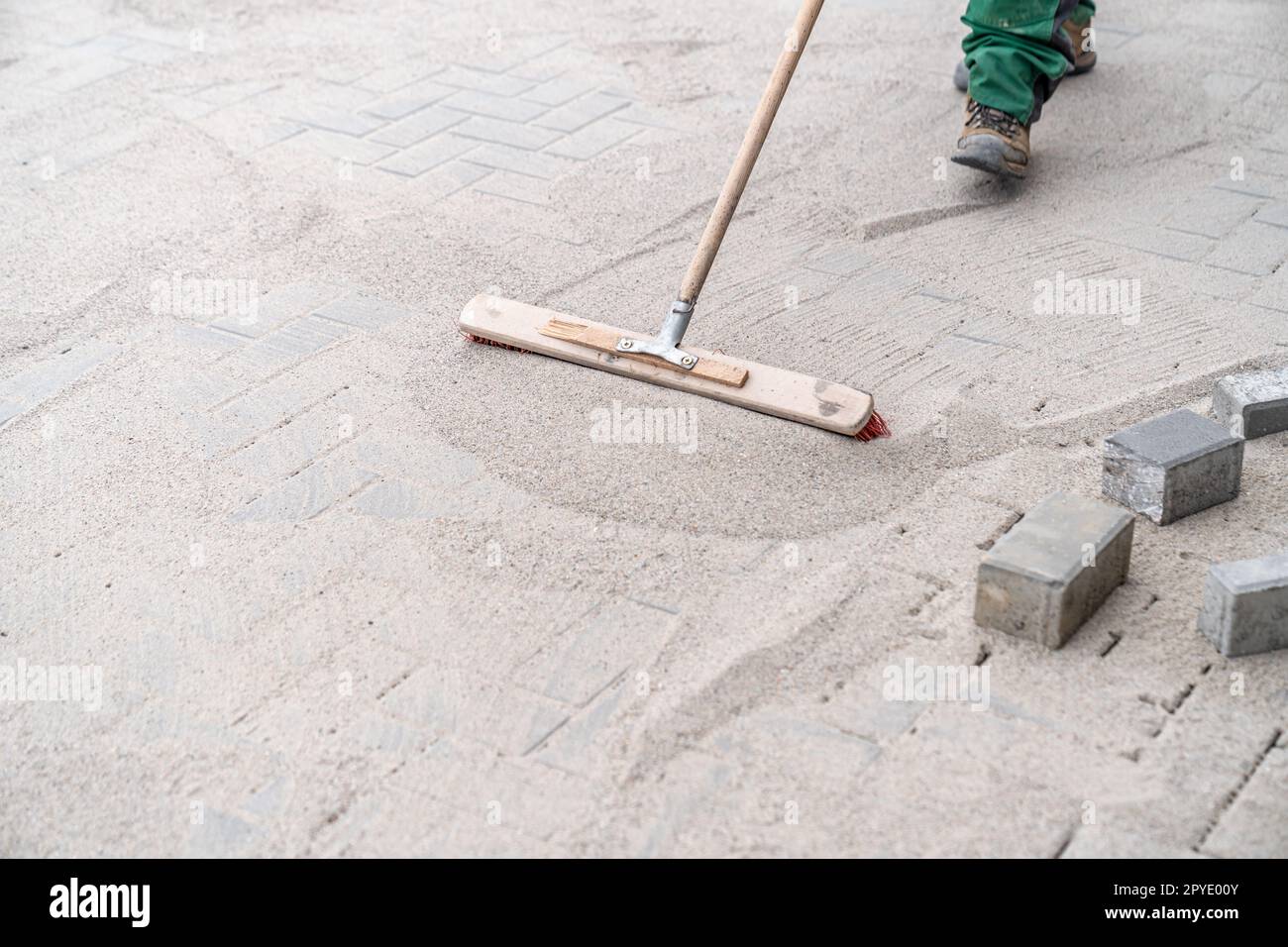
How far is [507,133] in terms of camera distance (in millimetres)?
4695

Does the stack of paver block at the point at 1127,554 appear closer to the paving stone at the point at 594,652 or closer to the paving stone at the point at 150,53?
the paving stone at the point at 594,652

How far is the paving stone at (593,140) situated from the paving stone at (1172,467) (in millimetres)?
2389

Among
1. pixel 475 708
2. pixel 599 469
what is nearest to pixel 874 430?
pixel 599 469

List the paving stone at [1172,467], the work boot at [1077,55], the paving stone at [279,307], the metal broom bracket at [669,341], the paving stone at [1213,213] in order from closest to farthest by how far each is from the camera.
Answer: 1. the paving stone at [1172,467]
2. the metal broom bracket at [669,341]
3. the paving stone at [279,307]
4. the paving stone at [1213,213]
5. the work boot at [1077,55]

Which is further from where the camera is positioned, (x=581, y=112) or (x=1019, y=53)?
(x=581, y=112)

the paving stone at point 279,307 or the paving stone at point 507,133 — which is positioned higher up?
the paving stone at point 507,133

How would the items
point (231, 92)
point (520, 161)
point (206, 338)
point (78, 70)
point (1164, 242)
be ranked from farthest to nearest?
point (78, 70)
point (231, 92)
point (520, 161)
point (1164, 242)
point (206, 338)

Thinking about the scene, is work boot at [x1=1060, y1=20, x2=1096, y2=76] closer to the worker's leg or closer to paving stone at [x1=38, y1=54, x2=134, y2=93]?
the worker's leg

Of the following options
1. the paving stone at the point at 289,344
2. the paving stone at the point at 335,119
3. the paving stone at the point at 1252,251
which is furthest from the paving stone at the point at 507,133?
the paving stone at the point at 1252,251

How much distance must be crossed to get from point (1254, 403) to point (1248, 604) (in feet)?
2.59

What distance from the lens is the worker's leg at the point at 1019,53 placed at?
4.16 metres

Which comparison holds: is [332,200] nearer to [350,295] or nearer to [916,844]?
[350,295]

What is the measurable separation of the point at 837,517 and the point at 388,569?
0.93 meters

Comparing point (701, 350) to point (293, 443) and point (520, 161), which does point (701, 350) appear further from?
point (520, 161)
